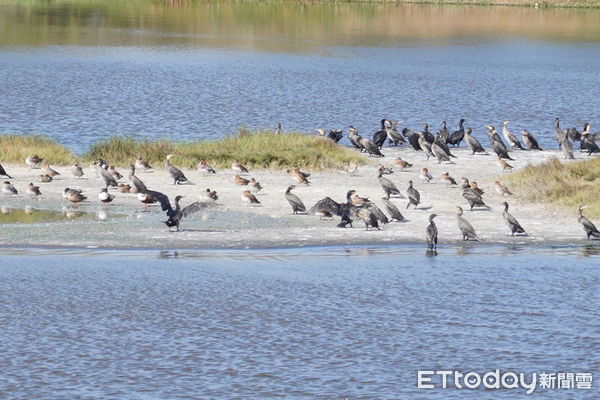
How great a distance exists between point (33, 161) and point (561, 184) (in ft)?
41.4

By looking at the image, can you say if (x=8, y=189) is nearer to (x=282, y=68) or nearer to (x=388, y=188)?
(x=388, y=188)

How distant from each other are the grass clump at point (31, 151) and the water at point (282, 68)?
11.7ft

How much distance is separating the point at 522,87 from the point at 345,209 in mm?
36619

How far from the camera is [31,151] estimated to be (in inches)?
1214

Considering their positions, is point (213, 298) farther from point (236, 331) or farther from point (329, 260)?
point (329, 260)

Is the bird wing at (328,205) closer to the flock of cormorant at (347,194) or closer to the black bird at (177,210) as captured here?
the flock of cormorant at (347,194)

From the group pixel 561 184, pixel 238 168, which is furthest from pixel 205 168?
pixel 561 184

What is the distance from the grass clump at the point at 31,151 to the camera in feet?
99.3

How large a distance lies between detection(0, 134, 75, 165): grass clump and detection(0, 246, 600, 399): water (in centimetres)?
890

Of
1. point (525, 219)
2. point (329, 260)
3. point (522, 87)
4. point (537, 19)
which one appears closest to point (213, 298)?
point (329, 260)

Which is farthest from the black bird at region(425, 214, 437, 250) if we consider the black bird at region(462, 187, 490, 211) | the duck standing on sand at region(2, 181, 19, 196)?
the duck standing on sand at region(2, 181, 19, 196)

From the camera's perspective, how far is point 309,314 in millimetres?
18578

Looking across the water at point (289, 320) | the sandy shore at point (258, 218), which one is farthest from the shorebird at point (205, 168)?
the water at point (289, 320)

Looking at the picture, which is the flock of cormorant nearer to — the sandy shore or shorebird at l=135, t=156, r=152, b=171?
shorebird at l=135, t=156, r=152, b=171
